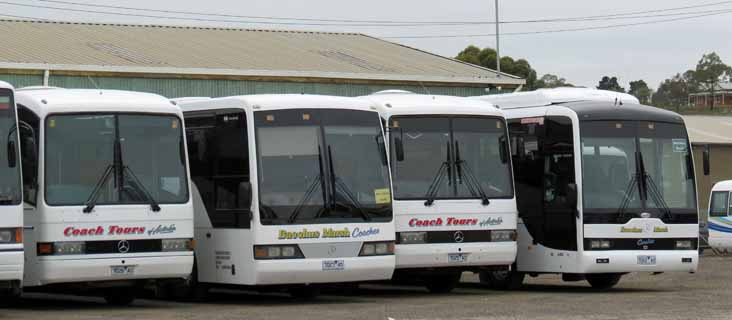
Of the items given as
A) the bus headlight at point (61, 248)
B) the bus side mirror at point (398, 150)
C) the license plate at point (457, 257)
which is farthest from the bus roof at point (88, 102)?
the license plate at point (457, 257)

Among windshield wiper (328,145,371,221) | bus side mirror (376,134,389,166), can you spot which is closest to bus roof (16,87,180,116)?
windshield wiper (328,145,371,221)

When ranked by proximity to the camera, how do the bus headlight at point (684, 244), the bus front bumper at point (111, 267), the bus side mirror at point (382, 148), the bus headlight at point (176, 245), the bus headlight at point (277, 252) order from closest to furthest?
the bus front bumper at point (111, 267) < the bus headlight at point (176, 245) < the bus headlight at point (277, 252) < the bus side mirror at point (382, 148) < the bus headlight at point (684, 244)

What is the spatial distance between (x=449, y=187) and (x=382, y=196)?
1600 millimetres

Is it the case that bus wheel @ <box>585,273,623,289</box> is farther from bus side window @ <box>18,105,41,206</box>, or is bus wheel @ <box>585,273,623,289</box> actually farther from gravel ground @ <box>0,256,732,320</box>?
bus side window @ <box>18,105,41,206</box>

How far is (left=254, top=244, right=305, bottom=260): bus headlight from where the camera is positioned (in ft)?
60.9

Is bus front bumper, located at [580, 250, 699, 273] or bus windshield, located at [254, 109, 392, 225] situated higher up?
bus windshield, located at [254, 109, 392, 225]

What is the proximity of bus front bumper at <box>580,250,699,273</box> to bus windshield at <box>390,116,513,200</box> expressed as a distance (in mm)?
1577

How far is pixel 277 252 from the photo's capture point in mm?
18609

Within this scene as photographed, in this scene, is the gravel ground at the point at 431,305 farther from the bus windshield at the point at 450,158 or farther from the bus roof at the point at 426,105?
the bus roof at the point at 426,105

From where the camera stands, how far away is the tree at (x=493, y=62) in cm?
8731

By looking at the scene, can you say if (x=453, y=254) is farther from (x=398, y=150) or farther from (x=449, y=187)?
(x=398, y=150)

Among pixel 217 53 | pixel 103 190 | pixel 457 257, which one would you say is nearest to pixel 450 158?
pixel 457 257

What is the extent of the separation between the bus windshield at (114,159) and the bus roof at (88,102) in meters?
0.09

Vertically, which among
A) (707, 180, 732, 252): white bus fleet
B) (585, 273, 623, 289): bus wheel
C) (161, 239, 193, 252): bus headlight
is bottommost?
(707, 180, 732, 252): white bus fleet
